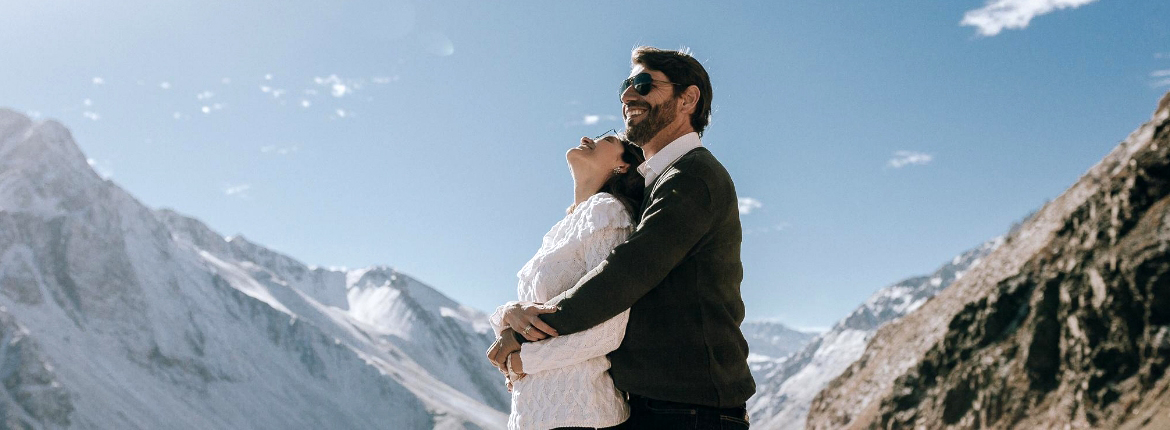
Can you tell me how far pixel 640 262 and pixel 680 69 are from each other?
4.76ft

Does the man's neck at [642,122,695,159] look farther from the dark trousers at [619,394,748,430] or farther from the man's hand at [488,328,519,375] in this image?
the dark trousers at [619,394,748,430]

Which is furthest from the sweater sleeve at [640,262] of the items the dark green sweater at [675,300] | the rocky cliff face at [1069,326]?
the rocky cliff face at [1069,326]

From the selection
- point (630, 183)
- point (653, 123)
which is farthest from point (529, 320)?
point (653, 123)

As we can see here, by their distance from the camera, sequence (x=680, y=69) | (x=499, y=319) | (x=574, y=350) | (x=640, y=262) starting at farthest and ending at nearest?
(x=680, y=69) → (x=499, y=319) → (x=574, y=350) → (x=640, y=262)

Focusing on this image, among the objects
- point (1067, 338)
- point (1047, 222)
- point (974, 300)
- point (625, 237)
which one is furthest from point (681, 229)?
point (1047, 222)

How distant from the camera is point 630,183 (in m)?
5.70

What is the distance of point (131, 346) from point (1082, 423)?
201 meters

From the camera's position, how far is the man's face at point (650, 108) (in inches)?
214

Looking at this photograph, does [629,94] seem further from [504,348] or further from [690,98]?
[504,348]

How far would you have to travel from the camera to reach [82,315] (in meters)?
198

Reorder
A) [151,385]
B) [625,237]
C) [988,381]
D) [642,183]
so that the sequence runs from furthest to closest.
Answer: [151,385] → [988,381] → [642,183] → [625,237]

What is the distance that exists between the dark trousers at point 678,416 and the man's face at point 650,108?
5.35 feet

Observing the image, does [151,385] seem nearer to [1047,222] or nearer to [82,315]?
[82,315]

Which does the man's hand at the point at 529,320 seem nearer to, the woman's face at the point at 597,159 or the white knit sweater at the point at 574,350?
the white knit sweater at the point at 574,350
